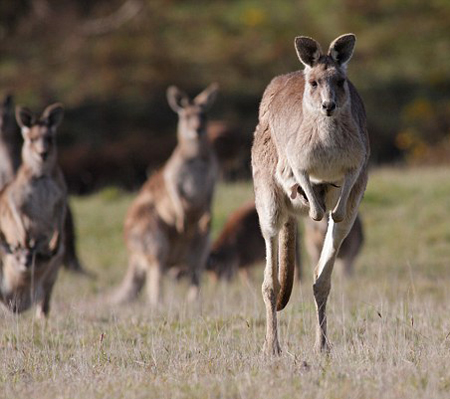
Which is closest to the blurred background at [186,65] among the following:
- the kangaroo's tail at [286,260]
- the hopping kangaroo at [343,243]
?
the hopping kangaroo at [343,243]

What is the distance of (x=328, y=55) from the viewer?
187 inches

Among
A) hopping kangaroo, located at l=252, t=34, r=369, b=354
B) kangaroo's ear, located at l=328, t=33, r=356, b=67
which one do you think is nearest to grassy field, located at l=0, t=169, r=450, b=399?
hopping kangaroo, located at l=252, t=34, r=369, b=354

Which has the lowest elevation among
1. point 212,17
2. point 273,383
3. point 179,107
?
point 273,383

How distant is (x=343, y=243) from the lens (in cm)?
899

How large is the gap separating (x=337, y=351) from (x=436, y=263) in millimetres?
5499

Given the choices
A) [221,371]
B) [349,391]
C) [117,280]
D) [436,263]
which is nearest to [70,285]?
[117,280]

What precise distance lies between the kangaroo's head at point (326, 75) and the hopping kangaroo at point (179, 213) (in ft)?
18.1

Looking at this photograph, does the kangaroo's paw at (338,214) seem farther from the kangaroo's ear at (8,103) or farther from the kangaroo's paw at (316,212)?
the kangaroo's ear at (8,103)

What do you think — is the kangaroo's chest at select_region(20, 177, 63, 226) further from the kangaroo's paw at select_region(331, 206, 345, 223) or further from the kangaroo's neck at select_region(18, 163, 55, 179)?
the kangaroo's paw at select_region(331, 206, 345, 223)

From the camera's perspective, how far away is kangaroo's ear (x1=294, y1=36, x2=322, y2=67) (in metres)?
4.71

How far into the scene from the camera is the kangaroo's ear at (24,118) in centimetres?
803

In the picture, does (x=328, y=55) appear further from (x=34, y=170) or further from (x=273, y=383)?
(x=34, y=170)

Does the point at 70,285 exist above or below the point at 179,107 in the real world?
below

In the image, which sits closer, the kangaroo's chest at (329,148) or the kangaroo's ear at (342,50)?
the kangaroo's chest at (329,148)
